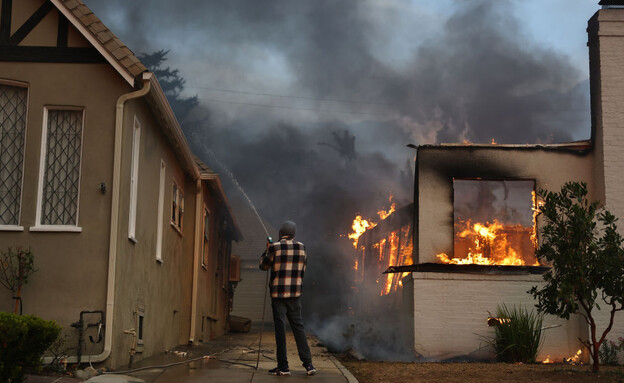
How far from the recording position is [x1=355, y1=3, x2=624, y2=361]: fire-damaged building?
1528cm

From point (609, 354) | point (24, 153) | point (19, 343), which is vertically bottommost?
point (609, 354)

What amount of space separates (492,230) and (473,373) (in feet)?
22.9

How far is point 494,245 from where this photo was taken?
1681cm

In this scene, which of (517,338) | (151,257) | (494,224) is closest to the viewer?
(151,257)

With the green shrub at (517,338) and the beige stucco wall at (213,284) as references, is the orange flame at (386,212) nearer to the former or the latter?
the beige stucco wall at (213,284)

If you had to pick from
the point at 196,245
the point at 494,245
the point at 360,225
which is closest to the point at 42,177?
the point at 196,245

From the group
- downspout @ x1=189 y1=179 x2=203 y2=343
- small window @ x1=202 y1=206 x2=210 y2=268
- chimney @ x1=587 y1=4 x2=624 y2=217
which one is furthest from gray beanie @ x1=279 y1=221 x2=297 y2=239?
small window @ x1=202 y1=206 x2=210 y2=268

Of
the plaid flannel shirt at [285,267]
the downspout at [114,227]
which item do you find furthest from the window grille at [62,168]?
the plaid flannel shirt at [285,267]

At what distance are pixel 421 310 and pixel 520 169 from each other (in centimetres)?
398

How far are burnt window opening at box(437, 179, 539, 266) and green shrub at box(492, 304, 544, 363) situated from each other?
2046mm

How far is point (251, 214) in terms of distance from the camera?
49.3 meters

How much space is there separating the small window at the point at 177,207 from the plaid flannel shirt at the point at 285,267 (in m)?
5.99

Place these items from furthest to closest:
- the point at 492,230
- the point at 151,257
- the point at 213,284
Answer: the point at 213,284, the point at 492,230, the point at 151,257

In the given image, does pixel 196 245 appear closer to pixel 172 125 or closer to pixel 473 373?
pixel 172 125
